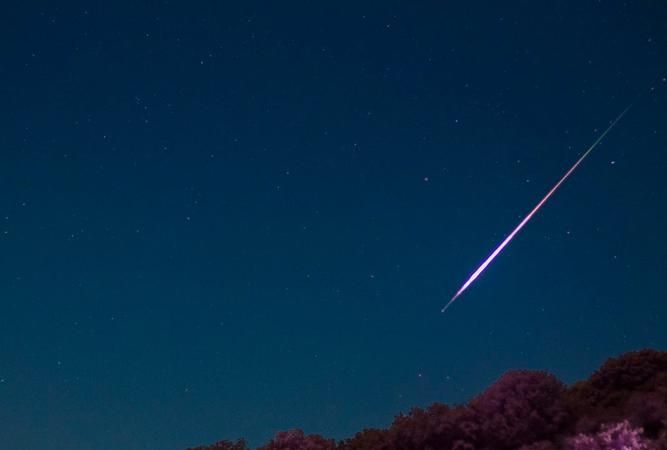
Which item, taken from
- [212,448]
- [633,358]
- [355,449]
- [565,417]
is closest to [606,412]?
[565,417]

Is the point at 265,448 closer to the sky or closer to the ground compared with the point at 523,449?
closer to the sky

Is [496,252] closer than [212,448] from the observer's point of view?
No

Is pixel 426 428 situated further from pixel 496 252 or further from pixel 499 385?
pixel 496 252

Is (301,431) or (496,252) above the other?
(496,252)

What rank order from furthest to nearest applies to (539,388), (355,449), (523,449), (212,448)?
(212,448) → (355,449) → (539,388) → (523,449)

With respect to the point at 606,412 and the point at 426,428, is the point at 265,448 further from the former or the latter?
the point at 606,412

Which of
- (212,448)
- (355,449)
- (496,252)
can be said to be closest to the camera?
(355,449)

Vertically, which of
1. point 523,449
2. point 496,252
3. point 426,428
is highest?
point 496,252

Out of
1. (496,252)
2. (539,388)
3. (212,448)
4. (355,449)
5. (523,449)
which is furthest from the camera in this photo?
(496,252)

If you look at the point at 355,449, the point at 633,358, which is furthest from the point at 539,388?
the point at 355,449
